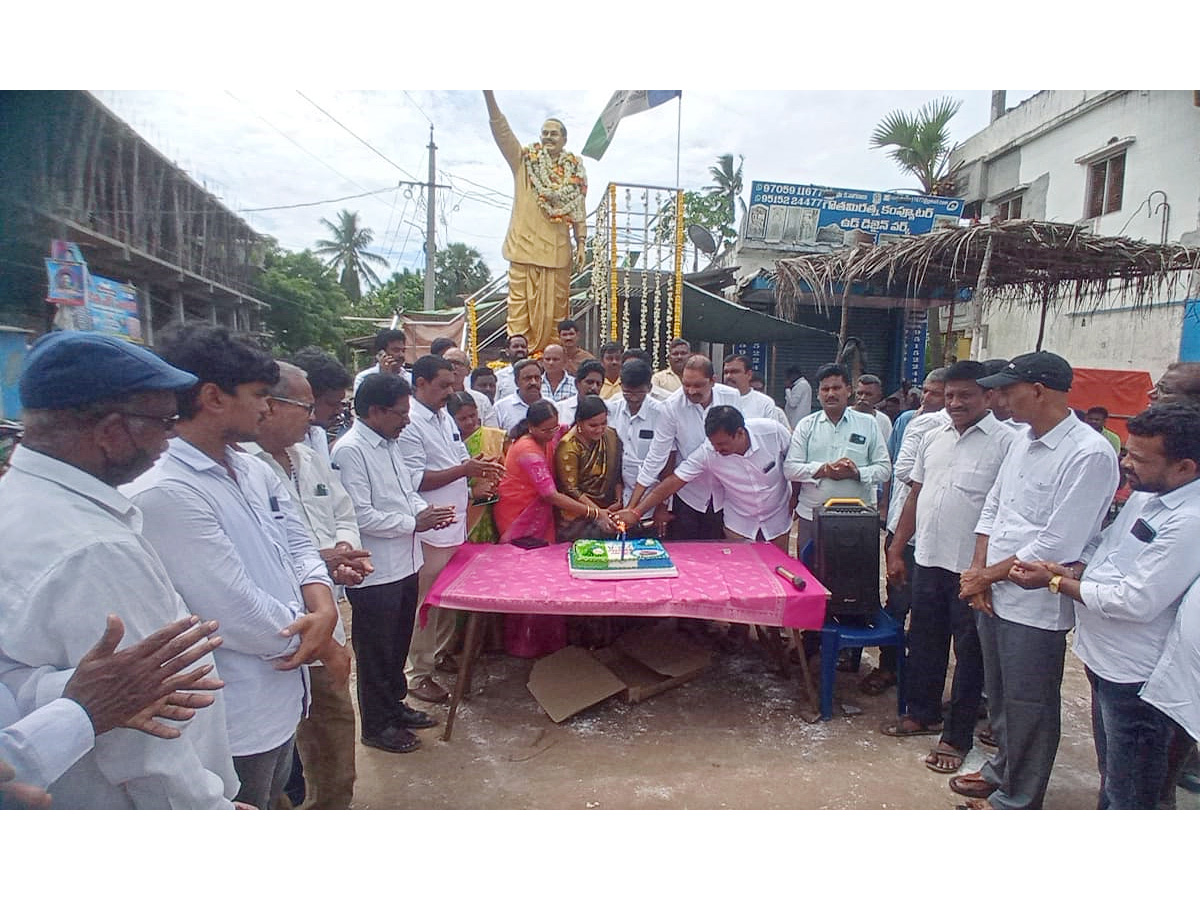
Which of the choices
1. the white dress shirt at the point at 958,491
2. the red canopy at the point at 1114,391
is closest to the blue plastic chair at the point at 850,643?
the white dress shirt at the point at 958,491

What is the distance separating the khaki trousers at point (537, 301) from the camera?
6.64 metres

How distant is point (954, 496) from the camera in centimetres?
283

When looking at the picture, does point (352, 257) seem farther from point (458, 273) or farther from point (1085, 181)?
point (1085, 181)

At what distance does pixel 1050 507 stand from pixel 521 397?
3.39 meters

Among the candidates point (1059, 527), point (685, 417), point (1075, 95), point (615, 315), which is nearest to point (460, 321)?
point (615, 315)

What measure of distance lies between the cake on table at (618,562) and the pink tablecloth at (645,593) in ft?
0.15

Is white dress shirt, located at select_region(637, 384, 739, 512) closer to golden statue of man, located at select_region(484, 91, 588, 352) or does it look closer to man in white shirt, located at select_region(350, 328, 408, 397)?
man in white shirt, located at select_region(350, 328, 408, 397)

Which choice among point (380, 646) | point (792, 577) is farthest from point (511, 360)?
point (792, 577)

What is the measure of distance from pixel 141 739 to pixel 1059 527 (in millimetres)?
2647

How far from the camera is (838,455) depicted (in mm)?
3699

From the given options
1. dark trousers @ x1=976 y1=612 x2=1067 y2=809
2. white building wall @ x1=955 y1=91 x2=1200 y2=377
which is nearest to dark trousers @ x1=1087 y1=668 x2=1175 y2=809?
dark trousers @ x1=976 y1=612 x2=1067 y2=809

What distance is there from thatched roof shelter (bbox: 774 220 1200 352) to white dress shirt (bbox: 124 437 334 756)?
5.35 metres

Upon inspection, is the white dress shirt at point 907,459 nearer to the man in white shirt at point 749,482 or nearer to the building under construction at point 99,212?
the man in white shirt at point 749,482

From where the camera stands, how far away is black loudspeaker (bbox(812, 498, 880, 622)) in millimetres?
3174
